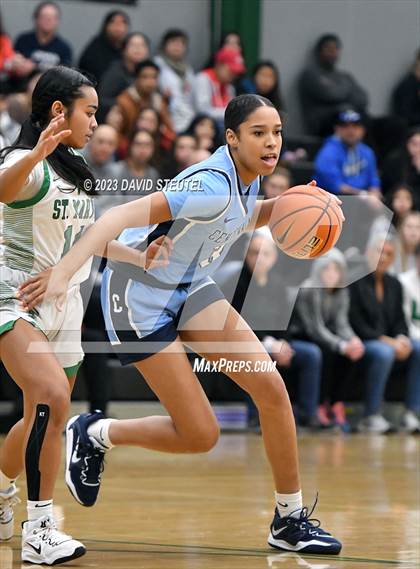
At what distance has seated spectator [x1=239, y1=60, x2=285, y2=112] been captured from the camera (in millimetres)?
12852

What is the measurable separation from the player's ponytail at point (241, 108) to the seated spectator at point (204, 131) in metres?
6.07

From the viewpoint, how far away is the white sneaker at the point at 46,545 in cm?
468

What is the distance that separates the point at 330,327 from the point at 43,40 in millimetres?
4081

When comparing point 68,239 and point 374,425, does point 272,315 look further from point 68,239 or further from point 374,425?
point 68,239

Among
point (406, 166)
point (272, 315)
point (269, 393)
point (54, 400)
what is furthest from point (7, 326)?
point (406, 166)

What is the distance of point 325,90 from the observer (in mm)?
13836

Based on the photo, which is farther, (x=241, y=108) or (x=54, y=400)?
(x=241, y=108)

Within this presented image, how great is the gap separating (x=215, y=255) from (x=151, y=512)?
5.45 feet

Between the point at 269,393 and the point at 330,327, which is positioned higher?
the point at 269,393

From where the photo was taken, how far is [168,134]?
11.6 meters

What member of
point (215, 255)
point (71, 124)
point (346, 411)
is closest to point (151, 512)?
point (215, 255)

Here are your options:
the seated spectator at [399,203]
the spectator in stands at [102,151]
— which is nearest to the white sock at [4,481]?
the spectator in stands at [102,151]

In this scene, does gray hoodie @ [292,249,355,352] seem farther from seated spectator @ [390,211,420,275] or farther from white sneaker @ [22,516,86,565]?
white sneaker @ [22,516,86,565]

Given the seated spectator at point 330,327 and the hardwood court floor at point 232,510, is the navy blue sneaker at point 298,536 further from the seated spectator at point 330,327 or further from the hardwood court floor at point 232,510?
the seated spectator at point 330,327
